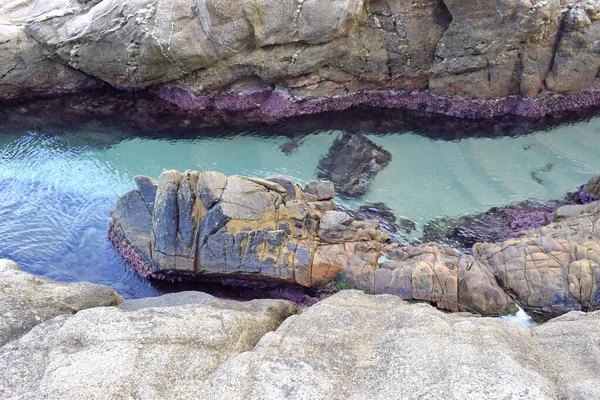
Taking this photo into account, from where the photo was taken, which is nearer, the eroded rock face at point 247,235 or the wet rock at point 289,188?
the eroded rock face at point 247,235

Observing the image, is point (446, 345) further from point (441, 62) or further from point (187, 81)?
point (187, 81)

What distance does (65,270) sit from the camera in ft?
31.2

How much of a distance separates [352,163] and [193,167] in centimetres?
382

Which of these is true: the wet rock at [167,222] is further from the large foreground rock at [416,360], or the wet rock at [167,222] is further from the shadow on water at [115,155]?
the large foreground rock at [416,360]

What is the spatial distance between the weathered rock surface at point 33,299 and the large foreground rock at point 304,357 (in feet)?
1.43

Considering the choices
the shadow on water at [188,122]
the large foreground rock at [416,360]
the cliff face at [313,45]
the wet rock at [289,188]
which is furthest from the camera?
the shadow on water at [188,122]

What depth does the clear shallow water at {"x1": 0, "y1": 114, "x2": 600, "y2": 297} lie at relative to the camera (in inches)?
395

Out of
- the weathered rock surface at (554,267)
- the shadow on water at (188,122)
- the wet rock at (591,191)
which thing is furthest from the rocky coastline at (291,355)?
the shadow on water at (188,122)

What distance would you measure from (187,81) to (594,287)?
10677mm

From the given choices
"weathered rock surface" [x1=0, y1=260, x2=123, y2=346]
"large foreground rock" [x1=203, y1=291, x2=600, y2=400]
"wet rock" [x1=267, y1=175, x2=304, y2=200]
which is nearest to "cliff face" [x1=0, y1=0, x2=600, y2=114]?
"wet rock" [x1=267, y1=175, x2=304, y2=200]

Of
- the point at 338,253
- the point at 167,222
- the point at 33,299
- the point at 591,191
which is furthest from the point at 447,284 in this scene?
the point at 33,299

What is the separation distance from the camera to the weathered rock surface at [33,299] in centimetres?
580

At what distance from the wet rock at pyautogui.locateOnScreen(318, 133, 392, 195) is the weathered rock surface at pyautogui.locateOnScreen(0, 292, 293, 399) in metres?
5.41

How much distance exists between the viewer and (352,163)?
1152 centimetres
